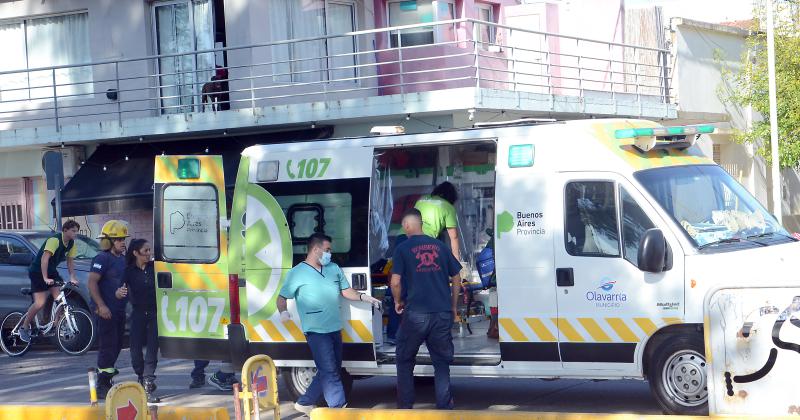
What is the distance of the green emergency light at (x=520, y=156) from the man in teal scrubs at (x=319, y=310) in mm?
1689

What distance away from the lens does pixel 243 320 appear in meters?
10.6

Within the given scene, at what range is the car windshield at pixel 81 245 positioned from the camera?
1727cm

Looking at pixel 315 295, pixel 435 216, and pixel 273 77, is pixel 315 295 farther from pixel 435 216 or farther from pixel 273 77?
pixel 273 77

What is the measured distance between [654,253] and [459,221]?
4.52m

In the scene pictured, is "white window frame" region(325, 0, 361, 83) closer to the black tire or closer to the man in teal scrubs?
the man in teal scrubs

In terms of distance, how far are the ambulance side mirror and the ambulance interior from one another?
5.34ft

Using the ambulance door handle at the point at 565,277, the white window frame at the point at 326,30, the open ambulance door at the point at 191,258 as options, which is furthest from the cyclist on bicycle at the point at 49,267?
the ambulance door handle at the point at 565,277

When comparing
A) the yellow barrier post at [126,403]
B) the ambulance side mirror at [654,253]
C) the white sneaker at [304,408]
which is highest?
the ambulance side mirror at [654,253]

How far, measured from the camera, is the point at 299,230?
10.6 meters

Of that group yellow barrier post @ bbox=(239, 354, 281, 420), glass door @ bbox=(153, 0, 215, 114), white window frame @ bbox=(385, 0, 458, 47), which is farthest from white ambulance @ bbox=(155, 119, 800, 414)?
white window frame @ bbox=(385, 0, 458, 47)

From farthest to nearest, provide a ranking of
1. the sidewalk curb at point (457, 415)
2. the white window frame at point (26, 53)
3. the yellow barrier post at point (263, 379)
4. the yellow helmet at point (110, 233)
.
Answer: the white window frame at point (26, 53)
the yellow helmet at point (110, 233)
the yellow barrier post at point (263, 379)
the sidewalk curb at point (457, 415)

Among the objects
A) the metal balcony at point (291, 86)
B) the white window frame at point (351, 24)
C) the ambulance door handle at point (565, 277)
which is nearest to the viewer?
the ambulance door handle at point (565, 277)

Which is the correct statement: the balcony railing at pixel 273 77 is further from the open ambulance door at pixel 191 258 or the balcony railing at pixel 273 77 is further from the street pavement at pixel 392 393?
the open ambulance door at pixel 191 258

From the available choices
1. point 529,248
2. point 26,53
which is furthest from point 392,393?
point 26,53
